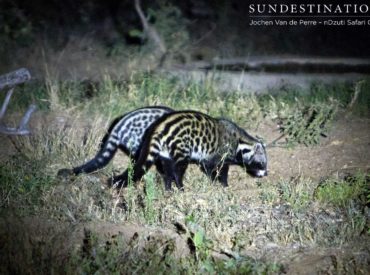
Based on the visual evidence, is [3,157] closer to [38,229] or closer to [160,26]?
[38,229]

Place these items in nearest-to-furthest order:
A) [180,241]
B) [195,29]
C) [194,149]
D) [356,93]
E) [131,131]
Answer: [180,241] → [194,149] → [131,131] → [356,93] → [195,29]

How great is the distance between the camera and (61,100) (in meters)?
10.6

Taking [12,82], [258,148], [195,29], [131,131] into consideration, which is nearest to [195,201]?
[258,148]

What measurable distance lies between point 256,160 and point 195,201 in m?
1.52

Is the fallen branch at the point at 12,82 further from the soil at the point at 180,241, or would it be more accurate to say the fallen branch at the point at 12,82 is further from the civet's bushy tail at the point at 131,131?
the soil at the point at 180,241

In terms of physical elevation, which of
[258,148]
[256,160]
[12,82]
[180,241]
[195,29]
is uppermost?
[195,29]

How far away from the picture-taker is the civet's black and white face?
8.54m

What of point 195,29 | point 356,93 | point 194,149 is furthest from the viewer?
point 195,29

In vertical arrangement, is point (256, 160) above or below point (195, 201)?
above

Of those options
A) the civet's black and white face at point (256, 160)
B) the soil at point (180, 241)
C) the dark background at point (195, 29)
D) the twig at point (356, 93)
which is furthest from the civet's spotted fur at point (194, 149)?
the dark background at point (195, 29)

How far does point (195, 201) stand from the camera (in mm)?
7367

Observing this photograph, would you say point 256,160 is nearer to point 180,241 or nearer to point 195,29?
point 180,241

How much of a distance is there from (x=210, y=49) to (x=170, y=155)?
24.6 ft

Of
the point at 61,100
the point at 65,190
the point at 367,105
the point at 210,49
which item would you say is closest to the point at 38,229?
the point at 65,190
